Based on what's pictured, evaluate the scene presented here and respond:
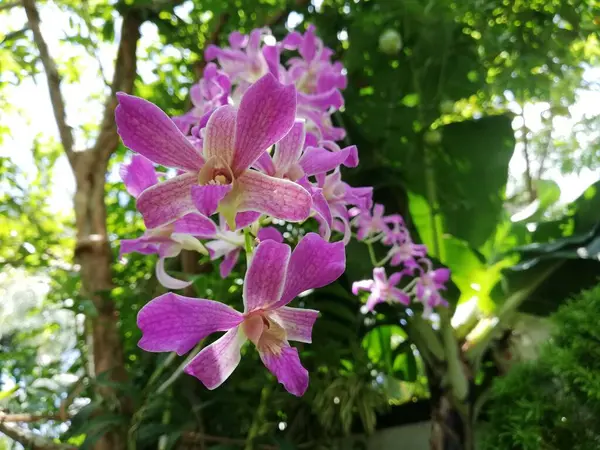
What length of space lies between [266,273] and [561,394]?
22.9 inches

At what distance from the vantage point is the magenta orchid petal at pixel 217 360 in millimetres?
326

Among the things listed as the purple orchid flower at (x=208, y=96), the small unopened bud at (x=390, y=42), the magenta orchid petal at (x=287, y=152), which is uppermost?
the small unopened bud at (x=390, y=42)

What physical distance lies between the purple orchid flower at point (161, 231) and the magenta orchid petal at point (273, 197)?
5cm

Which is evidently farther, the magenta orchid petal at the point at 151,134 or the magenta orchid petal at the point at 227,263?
the magenta orchid petal at the point at 227,263

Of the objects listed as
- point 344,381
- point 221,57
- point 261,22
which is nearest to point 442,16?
point 261,22

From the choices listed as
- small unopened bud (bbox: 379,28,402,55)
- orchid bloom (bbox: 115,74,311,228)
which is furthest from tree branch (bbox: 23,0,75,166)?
orchid bloom (bbox: 115,74,311,228)

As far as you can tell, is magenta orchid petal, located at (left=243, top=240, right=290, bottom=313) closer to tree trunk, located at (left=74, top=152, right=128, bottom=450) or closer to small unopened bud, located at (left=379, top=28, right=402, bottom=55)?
tree trunk, located at (left=74, top=152, right=128, bottom=450)

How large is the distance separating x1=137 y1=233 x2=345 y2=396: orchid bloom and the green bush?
0.50 m

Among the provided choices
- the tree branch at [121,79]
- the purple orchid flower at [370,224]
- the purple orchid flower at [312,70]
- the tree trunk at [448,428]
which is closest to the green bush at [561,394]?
the tree trunk at [448,428]

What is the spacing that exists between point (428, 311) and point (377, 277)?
0.47 ft

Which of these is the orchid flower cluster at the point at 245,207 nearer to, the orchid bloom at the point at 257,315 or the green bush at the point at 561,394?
the orchid bloom at the point at 257,315

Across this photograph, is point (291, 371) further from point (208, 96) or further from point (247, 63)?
point (247, 63)

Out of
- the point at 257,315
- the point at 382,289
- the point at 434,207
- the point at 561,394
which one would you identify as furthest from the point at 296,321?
the point at 434,207

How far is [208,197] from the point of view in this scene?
0.99 feet
